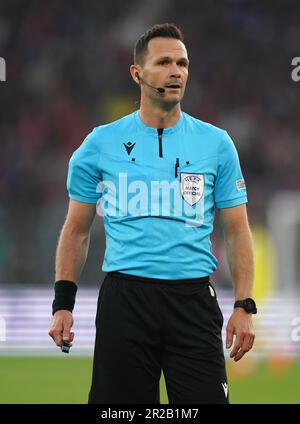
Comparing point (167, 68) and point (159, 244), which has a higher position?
point (167, 68)

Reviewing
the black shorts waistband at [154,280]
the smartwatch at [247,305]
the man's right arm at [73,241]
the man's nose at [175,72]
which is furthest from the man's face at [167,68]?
the smartwatch at [247,305]

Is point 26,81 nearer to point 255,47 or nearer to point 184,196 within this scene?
→ point 255,47

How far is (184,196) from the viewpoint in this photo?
4.60 m

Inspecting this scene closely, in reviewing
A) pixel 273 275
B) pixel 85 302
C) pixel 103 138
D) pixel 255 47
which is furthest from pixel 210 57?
pixel 103 138

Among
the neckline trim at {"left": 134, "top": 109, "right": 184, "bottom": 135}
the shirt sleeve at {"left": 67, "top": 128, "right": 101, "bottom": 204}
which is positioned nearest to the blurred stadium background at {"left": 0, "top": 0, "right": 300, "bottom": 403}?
the shirt sleeve at {"left": 67, "top": 128, "right": 101, "bottom": 204}

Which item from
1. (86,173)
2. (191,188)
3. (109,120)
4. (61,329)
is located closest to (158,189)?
(191,188)

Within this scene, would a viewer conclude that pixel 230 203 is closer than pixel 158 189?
No

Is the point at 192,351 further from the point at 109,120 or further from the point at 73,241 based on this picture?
the point at 109,120

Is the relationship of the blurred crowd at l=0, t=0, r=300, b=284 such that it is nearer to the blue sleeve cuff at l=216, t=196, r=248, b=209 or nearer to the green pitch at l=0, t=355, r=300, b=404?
the green pitch at l=0, t=355, r=300, b=404

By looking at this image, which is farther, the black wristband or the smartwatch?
the black wristband

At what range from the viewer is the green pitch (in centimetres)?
912

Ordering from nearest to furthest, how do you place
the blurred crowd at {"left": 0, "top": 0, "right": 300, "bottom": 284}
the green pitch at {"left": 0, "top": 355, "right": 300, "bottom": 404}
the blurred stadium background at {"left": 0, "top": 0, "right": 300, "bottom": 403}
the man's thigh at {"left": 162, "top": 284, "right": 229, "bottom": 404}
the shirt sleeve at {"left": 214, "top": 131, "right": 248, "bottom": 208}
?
the man's thigh at {"left": 162, "top": 284, "right": 229, "bottom": 404}
the shirt sleeve at {"left": 214, "top": 131, "right": 248, "bottom": 208}
the green pitch at {"left": 0, "top": 355, "right": 300, "bottom": 404}
the blurred stadium background at {"left": 0, "top": 0, "right": 300, "bottom": 403}
the blurred crowd at {"left": 0, "top": 0, "right": 300, "bottom": 284}

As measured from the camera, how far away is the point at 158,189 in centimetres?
460

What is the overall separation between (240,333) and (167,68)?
121 centimetres
